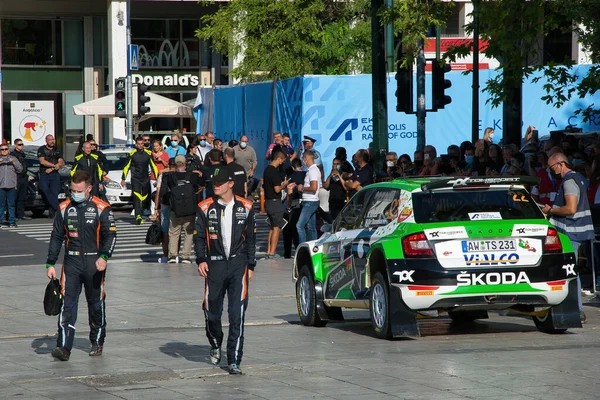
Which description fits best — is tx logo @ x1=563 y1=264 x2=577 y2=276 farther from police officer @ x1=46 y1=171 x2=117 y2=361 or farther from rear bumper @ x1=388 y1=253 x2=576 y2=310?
police officer @ x1=46 y1=171 x2=117 y2=361

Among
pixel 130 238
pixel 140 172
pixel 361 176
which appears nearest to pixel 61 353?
pixel 361 176

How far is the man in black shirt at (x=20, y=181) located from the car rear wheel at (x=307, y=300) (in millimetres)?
16836

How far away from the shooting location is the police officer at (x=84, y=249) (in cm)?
1103

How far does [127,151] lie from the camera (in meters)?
33.4

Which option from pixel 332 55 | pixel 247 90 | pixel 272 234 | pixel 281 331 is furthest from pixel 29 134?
pixel 281 331

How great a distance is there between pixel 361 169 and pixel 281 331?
7.56 metres

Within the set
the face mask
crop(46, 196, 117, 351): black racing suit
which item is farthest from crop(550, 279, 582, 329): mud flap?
the face mask

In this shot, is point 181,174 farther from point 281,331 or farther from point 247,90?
point 247,90

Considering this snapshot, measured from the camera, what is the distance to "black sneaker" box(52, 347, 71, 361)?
10.8m

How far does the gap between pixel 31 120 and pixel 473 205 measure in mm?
42848

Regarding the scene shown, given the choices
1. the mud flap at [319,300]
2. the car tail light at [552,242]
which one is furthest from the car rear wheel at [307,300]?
the car tail light at [552,242]

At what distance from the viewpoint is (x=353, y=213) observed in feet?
42.2

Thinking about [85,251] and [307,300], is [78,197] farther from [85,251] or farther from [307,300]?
[307,300]

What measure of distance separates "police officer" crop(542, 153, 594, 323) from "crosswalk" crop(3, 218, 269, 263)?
28.3ft
